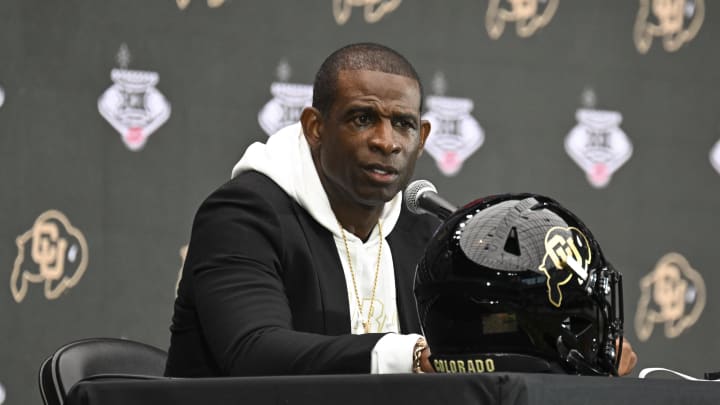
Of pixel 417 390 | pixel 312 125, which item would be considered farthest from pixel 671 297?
pixel 417 390

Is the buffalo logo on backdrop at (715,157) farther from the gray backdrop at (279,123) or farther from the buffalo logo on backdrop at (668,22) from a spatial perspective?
the buffalo logo on backdrop at (668,22)

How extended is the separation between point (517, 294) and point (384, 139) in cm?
70

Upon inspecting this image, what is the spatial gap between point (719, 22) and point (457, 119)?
1018 mm

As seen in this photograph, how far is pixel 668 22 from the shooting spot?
149 inches

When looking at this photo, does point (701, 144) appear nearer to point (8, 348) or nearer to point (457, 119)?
point (457, 119)

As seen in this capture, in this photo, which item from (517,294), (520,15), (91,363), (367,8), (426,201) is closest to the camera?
(517,294)

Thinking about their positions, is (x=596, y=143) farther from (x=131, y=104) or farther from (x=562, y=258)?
(x=562, y=258)

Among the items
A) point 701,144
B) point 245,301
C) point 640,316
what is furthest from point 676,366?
point 245,301

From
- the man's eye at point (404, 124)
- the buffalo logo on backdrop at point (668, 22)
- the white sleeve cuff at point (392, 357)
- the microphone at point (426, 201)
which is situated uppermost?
the buffalo logo on backdrop at point (668, 22)

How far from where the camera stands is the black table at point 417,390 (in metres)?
1.05

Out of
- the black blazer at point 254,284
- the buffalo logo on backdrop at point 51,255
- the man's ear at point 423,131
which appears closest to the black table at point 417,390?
the black blazer at point 254,284

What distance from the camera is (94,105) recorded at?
10.2 ft

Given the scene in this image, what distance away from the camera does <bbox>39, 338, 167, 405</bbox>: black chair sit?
1933 mm

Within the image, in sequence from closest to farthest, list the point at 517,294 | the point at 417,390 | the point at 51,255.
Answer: the point at 417,390
the point at 517,294
the point at 51,255
